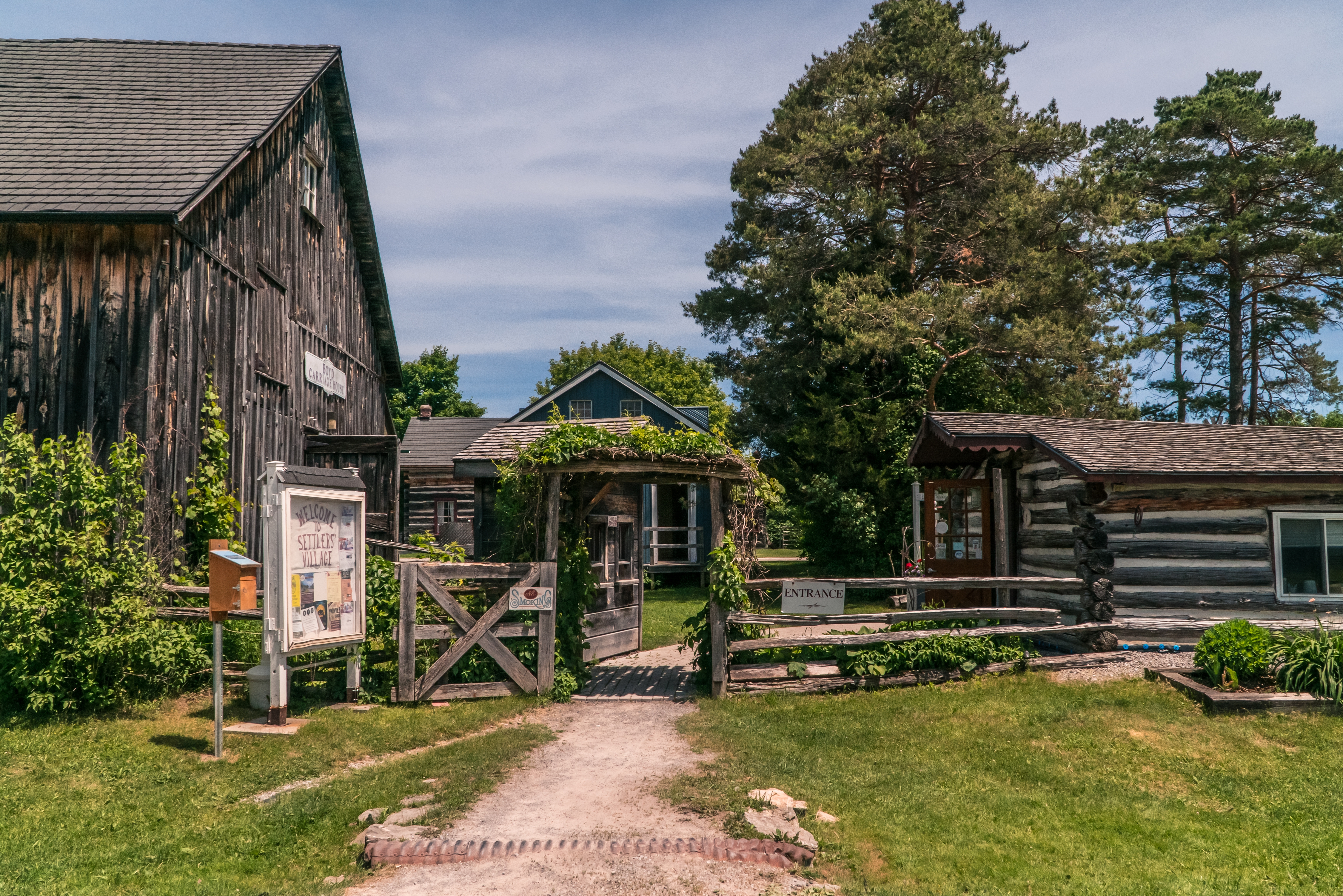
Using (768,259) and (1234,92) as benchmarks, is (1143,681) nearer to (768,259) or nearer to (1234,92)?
(768,259)

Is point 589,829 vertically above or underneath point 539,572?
underneath

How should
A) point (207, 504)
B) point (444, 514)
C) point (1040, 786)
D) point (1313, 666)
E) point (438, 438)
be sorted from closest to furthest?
point (1040, 786) → point (1313, 666) → point (207, 504) → point (444, 514) → point (438, 438)

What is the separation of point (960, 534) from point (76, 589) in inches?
480

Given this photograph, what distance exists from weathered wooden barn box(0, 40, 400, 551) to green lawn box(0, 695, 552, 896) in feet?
8.85

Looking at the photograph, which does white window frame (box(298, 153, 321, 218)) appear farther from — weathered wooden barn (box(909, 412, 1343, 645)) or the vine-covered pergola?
weathered wooden barn (box(909, 412, 1343, 645))

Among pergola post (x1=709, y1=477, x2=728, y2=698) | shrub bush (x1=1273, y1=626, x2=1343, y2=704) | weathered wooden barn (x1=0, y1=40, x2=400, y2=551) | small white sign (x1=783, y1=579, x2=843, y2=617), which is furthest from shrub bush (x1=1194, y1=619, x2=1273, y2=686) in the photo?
weathered wooden barn (x1=0, y1=40, x2=400, y2=551)

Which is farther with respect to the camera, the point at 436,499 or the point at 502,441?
the point at 436,499

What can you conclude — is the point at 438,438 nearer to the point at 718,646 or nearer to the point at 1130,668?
the point at 718,646

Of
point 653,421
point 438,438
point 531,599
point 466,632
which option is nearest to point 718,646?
point 531,599

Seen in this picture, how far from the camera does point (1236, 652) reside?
31.8 ft

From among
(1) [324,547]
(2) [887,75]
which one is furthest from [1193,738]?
(2) [887,75]

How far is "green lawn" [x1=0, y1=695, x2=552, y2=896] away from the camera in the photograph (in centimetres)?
527

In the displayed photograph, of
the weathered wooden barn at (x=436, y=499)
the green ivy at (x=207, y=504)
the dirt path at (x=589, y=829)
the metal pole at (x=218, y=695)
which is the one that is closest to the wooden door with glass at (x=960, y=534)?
the dirt path at (x=589, y=829)

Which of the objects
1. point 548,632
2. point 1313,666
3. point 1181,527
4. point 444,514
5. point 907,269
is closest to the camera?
point 1313,666
